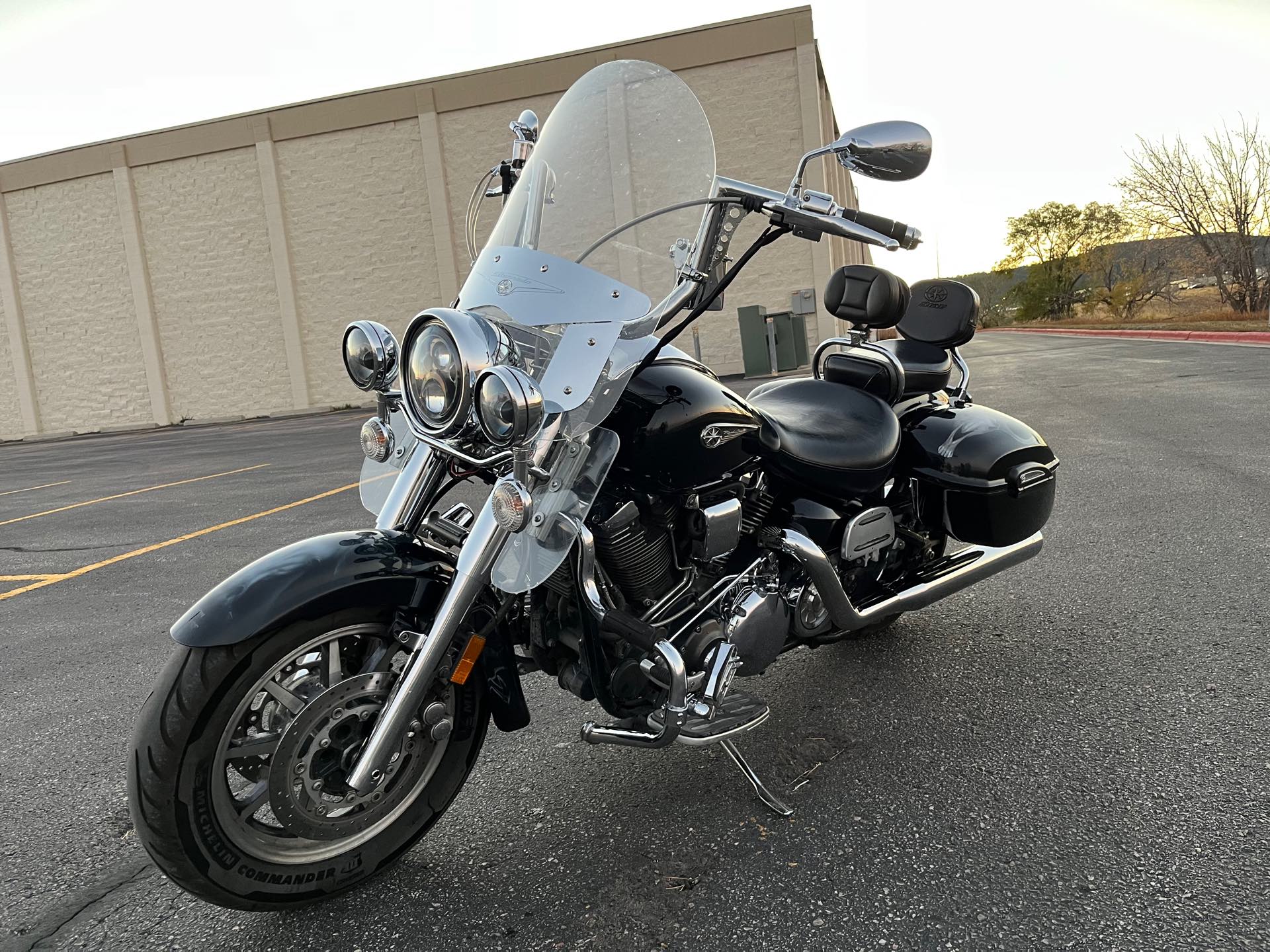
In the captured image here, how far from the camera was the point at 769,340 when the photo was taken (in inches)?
744

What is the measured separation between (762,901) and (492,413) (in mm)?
1331

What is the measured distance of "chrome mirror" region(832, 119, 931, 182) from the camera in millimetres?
2178

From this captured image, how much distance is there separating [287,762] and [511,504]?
32.0 inches

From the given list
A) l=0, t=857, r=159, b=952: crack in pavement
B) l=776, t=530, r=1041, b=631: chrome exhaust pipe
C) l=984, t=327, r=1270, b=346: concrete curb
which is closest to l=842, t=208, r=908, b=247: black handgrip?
l=776, t=530, r=1041, b=631: chrome exhaust pipe

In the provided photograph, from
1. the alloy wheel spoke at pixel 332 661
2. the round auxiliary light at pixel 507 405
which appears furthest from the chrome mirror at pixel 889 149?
the alloy wheel spoke at pixel 332 661

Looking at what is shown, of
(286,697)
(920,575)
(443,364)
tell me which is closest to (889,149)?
(443,364)

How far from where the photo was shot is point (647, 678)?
7.93 feet

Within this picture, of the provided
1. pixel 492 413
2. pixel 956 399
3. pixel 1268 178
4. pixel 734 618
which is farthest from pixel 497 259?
pixel 1268 178

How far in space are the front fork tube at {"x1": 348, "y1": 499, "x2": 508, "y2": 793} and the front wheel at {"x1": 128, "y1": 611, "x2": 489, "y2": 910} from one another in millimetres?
100

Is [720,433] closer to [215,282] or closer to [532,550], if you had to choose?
[532,550]

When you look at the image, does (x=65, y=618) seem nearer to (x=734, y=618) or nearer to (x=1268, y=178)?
(x=734, y=618)

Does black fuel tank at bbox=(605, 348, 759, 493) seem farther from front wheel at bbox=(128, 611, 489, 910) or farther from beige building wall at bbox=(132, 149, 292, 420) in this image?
beige building wall at bbox=(132, 149, 292, 420)

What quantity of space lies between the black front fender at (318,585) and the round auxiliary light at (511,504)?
1.08 ft

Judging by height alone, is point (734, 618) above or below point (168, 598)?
above
